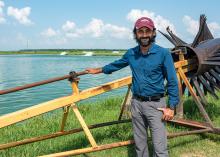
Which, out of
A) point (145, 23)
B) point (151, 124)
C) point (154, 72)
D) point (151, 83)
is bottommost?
point (151, 124)

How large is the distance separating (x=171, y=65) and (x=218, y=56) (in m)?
3.32

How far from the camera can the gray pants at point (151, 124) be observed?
5.52m

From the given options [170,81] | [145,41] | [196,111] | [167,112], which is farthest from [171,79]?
[196,111]

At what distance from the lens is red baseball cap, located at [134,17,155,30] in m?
5.25

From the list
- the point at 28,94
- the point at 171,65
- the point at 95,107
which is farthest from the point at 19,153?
the point at 28,94

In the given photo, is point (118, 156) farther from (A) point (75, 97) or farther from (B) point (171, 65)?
(B) point (171, 65)

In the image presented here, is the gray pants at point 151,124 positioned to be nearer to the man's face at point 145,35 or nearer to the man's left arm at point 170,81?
the man's left arm at point 170,81

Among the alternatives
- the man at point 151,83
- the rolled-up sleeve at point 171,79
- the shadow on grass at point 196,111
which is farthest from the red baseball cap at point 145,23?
the shadow on grass at point 196,111

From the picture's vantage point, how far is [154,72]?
5.44m

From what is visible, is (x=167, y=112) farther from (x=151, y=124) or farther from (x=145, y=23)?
(x=145, y=23)

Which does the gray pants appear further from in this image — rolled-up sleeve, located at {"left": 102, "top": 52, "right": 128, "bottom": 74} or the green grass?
the green grass

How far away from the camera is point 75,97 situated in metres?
5.96

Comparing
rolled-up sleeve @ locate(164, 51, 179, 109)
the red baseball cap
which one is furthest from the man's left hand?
the red baseball cap

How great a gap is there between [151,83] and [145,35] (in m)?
0.68
